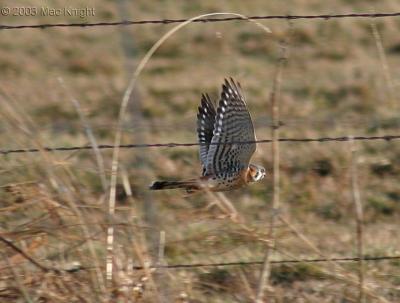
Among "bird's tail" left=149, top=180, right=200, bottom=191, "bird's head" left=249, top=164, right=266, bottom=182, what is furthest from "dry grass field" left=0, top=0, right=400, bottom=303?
"bird's head" left=249, top=164, right=266, bottom=182

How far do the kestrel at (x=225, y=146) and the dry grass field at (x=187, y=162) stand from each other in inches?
5.3

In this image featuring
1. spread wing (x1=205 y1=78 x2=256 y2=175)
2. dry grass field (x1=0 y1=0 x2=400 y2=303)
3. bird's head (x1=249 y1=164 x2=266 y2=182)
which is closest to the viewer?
dry grass field (x1=0 y1=0 x2=400 y2=303)

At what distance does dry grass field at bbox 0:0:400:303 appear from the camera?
188 inches

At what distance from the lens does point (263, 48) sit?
483 inches

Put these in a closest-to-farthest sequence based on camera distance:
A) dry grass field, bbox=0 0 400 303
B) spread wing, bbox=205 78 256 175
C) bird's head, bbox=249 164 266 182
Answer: dry grass field, bbox=0 0 400 303 → spread wing, bbox=205 78 256 175 → bird's head, bbox=249 164 266 182

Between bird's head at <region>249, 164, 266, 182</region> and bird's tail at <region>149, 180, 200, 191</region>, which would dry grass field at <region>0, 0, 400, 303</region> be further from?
bird's head at <region>249, 164, 266, 182</region>

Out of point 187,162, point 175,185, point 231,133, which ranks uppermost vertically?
point 231,133

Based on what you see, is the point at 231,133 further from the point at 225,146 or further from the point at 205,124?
the point at 205,124

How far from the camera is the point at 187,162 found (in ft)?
26.1

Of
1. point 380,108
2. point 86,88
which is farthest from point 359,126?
point 86,88

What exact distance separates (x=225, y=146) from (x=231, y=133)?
151 mm

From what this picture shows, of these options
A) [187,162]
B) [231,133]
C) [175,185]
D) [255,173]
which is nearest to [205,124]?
[255,173]

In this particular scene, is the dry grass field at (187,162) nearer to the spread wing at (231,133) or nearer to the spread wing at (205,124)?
the spread wing at (231,133)

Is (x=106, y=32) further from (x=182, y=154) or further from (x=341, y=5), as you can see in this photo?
(x=182, y=154)
